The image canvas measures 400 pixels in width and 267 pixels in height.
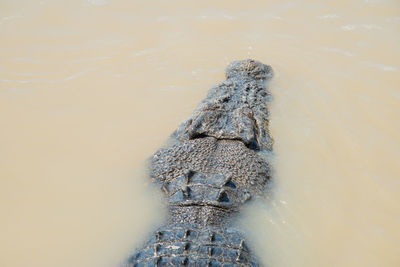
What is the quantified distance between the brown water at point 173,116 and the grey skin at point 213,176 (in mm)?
281

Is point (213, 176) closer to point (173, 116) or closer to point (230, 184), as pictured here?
point (230, 184)

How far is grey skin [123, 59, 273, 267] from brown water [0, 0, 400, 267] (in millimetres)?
281

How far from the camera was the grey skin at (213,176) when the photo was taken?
10.2 ft

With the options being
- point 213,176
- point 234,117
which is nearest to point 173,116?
point 234,117

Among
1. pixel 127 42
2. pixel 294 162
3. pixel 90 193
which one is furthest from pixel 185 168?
pixel 127 42

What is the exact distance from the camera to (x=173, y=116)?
18.0 ft

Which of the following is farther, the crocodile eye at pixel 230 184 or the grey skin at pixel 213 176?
the crocodile eye at pixel 230 184

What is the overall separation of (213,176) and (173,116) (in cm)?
178

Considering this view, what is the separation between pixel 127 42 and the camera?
23.2 feet

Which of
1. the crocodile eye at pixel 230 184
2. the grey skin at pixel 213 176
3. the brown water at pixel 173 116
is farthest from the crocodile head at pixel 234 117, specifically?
the crocodile eye at pixel 230 184

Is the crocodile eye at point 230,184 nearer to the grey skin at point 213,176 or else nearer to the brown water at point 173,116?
the grey skin at point 213,176

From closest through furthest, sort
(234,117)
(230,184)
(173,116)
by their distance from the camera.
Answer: (230,184) < (234,117) < (173,116)

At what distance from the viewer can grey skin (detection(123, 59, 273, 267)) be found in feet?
10.2

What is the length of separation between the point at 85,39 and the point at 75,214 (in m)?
4.26
